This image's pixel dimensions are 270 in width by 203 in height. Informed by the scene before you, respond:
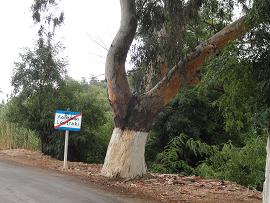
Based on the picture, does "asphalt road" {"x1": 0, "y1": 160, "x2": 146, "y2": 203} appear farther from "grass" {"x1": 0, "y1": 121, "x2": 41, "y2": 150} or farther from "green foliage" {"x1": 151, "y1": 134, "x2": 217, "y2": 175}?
"green foliage" {"x1": 151, "y1": 134, "x2": 217, "y2": 175}

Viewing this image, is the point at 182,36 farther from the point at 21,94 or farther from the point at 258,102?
the point at 21,94

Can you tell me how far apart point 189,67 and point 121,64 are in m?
2.06

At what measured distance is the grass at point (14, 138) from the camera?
20.3 m

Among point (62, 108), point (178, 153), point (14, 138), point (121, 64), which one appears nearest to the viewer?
point (121, 64)

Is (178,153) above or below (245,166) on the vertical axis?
above

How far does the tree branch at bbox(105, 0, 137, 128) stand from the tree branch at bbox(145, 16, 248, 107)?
2.64ft

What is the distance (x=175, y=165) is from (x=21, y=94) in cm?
862

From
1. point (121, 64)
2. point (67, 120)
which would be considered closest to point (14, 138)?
point (67, 120)

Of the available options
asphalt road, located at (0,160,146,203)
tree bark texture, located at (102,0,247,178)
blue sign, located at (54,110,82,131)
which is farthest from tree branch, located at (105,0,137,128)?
asphalt road, located at (0,160,146,203)

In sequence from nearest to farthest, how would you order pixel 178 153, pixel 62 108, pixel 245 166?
pixel 245 166 < pixel 62 108 < pixel 178 153

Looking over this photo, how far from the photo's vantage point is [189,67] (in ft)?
45.1

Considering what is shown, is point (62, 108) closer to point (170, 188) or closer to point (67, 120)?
point (67, 120)

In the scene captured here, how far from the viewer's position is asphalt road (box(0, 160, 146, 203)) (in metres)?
9.37

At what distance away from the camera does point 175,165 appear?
2312 cm
